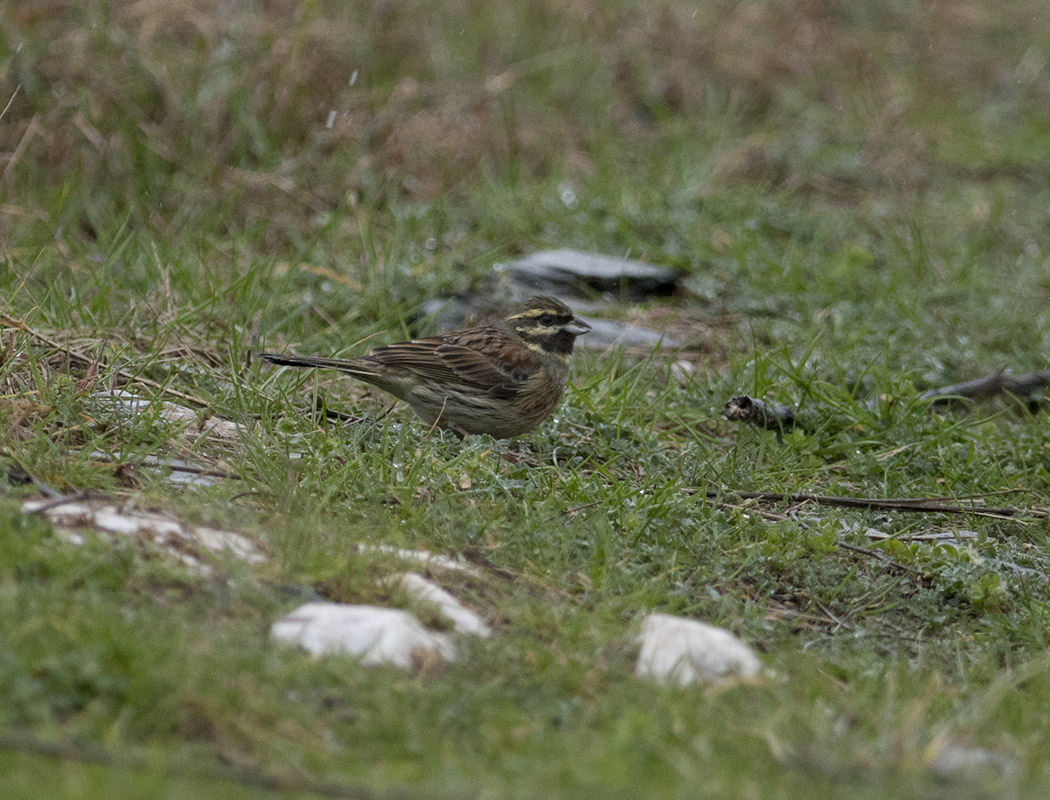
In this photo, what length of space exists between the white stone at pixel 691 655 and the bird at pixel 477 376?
2405 mm

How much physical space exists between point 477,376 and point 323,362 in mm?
742

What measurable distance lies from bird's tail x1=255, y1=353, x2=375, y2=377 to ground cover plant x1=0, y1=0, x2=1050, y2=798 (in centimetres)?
17

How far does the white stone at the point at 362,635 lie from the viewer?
3.89 meters

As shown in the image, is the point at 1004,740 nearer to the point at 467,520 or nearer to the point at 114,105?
the point at 467,520

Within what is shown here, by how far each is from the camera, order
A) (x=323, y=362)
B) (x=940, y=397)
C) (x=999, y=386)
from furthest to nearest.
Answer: (x=999, y=386) < (x=940, y=397) < (x=323, y=362)

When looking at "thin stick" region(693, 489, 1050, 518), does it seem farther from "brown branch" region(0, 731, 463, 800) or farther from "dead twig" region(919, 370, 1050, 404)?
"brown branch" region(0, 731, 463, 800)

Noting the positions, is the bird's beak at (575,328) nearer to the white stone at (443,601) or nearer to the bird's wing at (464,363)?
the bird's wing at (464,363)

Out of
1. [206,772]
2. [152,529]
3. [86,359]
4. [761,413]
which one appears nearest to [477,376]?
[761,413]

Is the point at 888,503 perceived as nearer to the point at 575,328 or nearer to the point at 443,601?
the point at 575,328

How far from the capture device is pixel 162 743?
11.1 ft

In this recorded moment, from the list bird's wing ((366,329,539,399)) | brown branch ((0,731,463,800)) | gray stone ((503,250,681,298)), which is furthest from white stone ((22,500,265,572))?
gray stone ((503,250,681,298))

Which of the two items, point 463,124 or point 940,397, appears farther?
point 463,124

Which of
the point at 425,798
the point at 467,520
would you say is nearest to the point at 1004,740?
the point at 425,798

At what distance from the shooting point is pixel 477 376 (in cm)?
654
